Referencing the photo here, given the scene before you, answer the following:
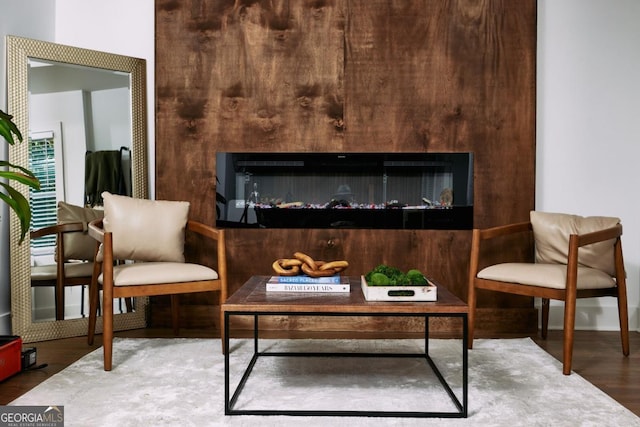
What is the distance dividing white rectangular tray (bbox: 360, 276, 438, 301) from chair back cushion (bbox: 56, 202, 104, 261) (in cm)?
200

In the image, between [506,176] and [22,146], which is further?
[506,176]

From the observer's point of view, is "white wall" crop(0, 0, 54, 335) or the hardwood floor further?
"white wall" crop(0, 0, 54, 335)

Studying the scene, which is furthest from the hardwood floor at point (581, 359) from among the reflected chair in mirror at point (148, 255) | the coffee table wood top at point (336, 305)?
the coffee table wood top at point (336, 305)

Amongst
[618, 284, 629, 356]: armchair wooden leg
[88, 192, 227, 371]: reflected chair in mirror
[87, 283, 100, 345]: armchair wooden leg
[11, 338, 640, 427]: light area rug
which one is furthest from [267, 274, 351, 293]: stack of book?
[618, 284, 629, 356]: armchair wooden leg

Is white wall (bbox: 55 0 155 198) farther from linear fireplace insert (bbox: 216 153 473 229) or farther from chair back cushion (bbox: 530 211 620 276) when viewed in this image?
chair back cushion (bbox: 530 211 620 276)

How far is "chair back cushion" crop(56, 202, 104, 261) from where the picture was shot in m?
3.30

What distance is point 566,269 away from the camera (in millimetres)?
2689

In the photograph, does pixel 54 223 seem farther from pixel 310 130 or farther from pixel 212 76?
pixel 310 130

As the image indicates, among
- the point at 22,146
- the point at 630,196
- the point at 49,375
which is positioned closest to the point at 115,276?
the point at 49,375

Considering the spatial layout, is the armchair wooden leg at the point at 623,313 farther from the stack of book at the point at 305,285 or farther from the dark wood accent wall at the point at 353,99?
the stack of book at the point at 305,285

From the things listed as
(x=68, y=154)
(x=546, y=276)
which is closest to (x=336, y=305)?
(x=546, y=276)

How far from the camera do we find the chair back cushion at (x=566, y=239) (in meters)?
2.90

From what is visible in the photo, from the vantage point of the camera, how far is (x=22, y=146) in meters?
3.21

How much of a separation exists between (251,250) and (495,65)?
74.9 inches
